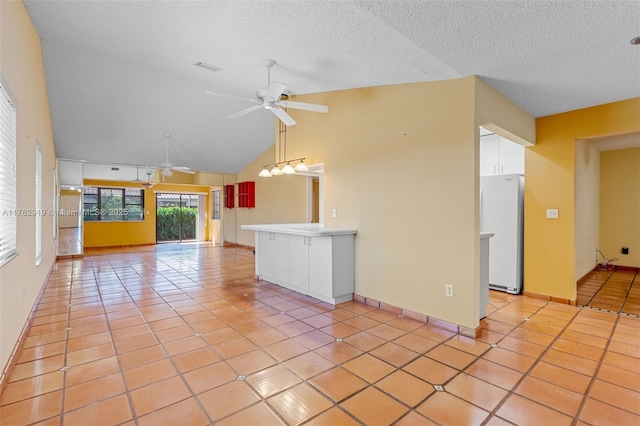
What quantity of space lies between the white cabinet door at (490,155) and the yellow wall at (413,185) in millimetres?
775

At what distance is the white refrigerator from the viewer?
166 inches

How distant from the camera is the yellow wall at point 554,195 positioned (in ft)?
12.1

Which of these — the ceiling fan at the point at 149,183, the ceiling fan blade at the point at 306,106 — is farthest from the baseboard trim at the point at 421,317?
the ceiling fan at the point at 149,183

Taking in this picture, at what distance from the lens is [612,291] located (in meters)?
4.36

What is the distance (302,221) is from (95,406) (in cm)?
549

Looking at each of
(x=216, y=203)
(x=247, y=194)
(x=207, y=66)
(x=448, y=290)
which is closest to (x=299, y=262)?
(x=448, y=290)

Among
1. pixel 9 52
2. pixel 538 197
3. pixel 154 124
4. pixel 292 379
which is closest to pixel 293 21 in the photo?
pixel 9 52

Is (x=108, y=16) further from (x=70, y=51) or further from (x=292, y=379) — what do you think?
(x=292, y=379)

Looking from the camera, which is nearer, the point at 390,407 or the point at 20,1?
the point at 390,407

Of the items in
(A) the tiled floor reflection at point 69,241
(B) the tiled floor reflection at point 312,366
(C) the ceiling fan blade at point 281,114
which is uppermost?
(C) the ceiling fan blade at point 281,114

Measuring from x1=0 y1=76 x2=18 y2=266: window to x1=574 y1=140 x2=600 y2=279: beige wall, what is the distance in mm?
5656

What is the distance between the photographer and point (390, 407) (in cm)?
186

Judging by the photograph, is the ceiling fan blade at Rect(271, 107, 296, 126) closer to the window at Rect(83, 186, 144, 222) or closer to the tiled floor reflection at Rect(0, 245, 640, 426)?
the tiled floor reflection at Rect(0, 245, 640, 426)

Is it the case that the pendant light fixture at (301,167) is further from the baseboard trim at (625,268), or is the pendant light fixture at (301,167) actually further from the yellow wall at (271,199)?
the baseboard trim at (625,268)
